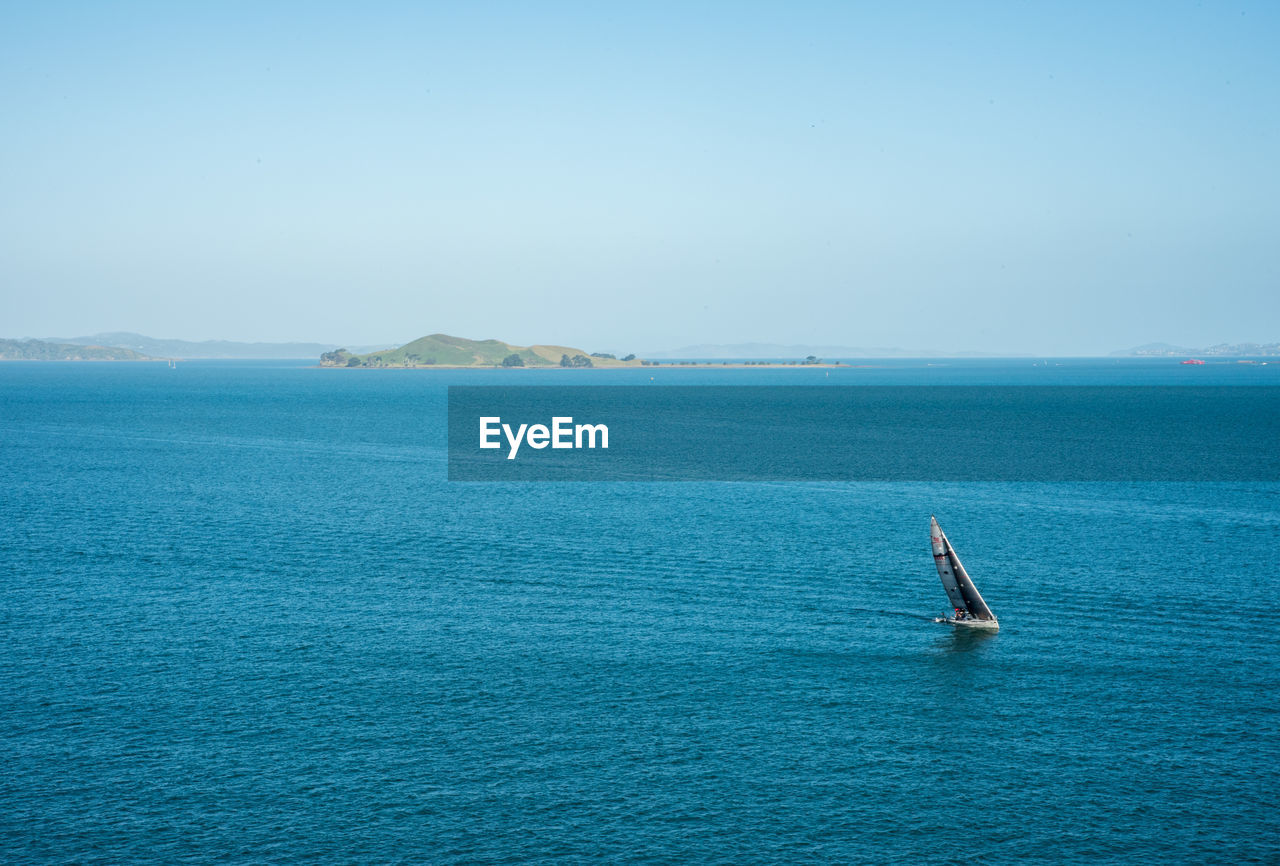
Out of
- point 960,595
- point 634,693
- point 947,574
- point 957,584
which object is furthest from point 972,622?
point 634,693

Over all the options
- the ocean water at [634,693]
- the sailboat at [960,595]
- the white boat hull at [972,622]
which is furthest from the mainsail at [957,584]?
the ocean water at [634,693]

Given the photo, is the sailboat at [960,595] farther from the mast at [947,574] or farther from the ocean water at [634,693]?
the ocean water at [634,693]

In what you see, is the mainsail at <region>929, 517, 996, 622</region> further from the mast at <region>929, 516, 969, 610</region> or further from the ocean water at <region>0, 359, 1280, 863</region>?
the ocean water at <region>0, 359, 1280, 863</region>

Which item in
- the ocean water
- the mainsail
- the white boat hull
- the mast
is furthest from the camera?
the mast

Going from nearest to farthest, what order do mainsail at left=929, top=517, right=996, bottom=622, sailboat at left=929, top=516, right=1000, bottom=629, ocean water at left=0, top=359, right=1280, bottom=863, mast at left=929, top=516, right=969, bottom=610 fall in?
ocean water at left=0, top=359, right=1280, bottom=863, sailboat at left=929, top=516, right=1000, bottom=629, mainsail at left=929, top=517, right=996, bottom=622, mast at left=929, top=516, right=969, bottom=610

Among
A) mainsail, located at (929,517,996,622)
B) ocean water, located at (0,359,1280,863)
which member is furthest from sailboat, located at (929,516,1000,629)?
ocean water, located at (0,359,1280,863)

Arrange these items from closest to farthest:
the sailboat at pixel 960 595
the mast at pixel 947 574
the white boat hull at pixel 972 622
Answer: the white boat hull at pixel 972 622, the sailboat at pixel 960 595, the mast at pixel 947 574

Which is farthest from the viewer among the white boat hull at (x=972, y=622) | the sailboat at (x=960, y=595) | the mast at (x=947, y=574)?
the mast at (x=947, y=574)

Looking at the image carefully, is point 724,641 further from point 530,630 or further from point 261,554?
point 261,554
